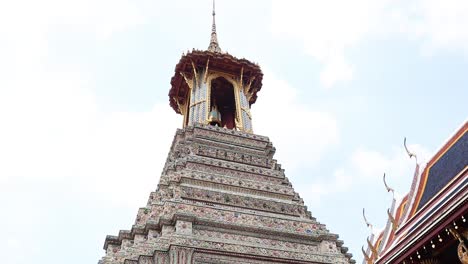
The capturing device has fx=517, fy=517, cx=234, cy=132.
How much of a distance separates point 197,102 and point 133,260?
1202 cm

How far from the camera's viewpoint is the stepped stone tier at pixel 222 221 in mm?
14203

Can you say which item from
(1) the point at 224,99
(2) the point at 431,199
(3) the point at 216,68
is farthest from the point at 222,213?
(1) the point at 224,99

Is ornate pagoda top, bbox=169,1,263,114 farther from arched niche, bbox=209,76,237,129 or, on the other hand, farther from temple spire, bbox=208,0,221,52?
temple spire, bbox=208,0,221,52

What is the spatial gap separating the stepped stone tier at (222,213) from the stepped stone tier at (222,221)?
0.03m

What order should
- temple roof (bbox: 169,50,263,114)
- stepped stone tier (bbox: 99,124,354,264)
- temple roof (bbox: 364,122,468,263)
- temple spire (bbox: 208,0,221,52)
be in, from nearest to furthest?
1. temple roof (bbox: 364,122,468,263)
2. stepped stone tier (bbox: 99,124,354,264)
3. temple roof (bbox: 169,50,263,114)
4. temple spire (bbox: 208,0,221,52)

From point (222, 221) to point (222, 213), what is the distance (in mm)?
456

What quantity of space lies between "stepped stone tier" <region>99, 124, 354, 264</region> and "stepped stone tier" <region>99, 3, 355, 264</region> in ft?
0.09

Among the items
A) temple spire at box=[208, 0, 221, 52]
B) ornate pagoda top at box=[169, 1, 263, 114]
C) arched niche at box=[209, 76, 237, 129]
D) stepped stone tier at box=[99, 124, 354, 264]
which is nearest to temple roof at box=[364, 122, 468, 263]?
stepped stone tier at box=[99, 124, 354, 264]

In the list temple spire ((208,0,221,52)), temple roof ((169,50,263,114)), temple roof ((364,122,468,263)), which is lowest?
temple roof ((364,122,468,263))

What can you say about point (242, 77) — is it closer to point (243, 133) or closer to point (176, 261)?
point (243, 133)

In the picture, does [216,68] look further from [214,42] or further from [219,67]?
[214,42]

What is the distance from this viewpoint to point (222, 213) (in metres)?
15.8

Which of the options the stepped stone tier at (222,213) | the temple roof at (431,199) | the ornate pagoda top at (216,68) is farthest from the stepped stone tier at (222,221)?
the ornate pagoda top at (216,68)

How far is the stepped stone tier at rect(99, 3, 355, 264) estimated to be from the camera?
46.8 feet
